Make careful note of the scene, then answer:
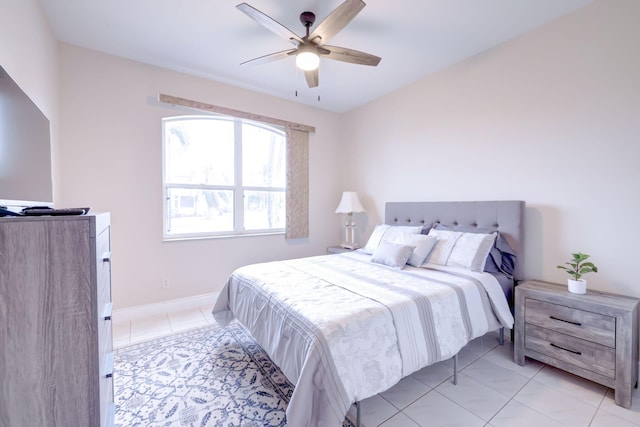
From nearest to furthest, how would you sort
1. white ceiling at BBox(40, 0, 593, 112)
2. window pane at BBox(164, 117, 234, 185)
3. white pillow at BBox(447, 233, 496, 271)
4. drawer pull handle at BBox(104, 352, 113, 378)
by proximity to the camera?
drawer pull handle at BBox(104, 352, 113, 378) < white ceiling at BBox(40, 0, 593, 112) < white pillow at BBox(447, 233, 496, 271) < window pane at BBox(164, 117, 234, 185)

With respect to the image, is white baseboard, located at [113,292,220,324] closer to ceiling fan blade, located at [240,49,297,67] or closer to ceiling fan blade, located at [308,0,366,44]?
ceiling fan blade, located at [240,49,297,67]

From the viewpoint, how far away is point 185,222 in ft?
10.8

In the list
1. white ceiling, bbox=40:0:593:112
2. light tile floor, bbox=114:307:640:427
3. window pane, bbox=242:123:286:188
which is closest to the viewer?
light tile floor, bbox=114:307:640:427

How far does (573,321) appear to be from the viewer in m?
1.85

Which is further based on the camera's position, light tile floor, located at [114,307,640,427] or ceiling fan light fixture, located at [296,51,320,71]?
ceiling fan light fixture, located at [296,51,320,71]

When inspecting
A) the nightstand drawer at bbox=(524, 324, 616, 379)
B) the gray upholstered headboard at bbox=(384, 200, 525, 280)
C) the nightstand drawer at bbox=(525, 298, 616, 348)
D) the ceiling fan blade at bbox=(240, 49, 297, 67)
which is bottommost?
the nightstand drawer at bbox=(524, 324, 616, 379)

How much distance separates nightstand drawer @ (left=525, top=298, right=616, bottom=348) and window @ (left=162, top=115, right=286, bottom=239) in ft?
9.88

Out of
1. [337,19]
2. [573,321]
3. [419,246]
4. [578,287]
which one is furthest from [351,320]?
[337,19]

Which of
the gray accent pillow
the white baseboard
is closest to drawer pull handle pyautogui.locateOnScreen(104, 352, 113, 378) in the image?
the white baseboard

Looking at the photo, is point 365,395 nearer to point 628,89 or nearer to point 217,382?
point 217,382

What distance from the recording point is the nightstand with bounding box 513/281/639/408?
1.66 m

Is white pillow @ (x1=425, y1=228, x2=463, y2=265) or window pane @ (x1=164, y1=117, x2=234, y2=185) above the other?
window pane @ (x1=164, y1=117, x2=234, y2=185)

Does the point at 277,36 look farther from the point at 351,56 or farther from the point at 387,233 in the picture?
the point at 387,233

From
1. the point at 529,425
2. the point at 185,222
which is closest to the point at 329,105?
the point at 185,222
